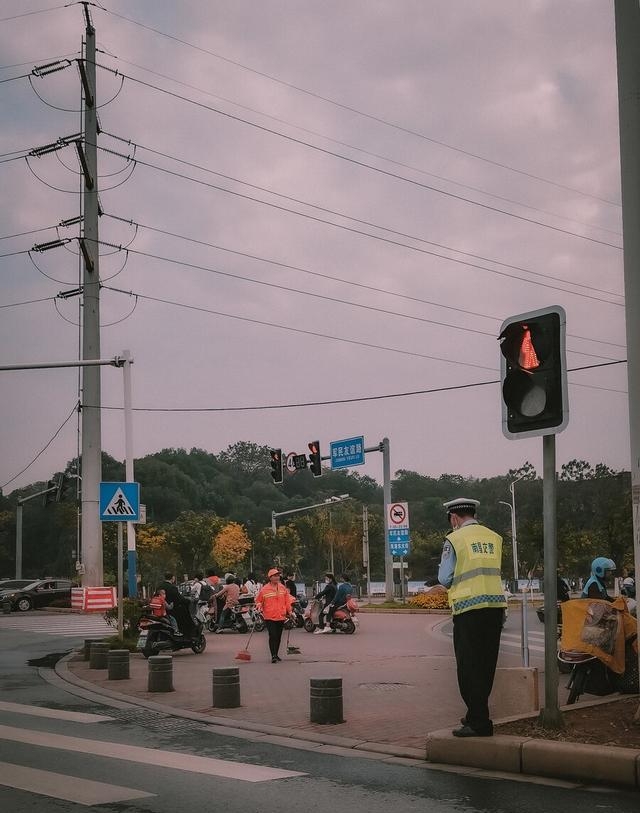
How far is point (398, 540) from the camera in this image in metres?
34.2

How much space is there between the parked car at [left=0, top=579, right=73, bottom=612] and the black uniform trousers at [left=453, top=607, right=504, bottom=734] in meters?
35.8

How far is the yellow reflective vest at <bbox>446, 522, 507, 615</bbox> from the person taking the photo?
304 inches

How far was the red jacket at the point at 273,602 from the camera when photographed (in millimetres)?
16422

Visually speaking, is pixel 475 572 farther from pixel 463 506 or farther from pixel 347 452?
pixel 347 452

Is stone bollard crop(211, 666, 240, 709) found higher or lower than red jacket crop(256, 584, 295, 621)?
lower

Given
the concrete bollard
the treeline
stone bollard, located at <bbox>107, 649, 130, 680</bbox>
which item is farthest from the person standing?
A: the treeline

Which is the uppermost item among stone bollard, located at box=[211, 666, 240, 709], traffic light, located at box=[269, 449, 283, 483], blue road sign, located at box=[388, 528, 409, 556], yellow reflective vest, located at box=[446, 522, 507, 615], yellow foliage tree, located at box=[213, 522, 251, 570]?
traffic light, located at box=[269, 449, 283, 483]

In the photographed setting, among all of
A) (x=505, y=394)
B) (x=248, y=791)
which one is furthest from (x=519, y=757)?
(x=505, y=394)

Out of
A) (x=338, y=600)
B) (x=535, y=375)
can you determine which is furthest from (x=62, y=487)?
(x=535, y=375)

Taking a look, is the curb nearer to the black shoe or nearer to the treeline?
the black shoe

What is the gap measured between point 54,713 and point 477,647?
5.36 m

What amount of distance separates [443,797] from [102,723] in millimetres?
4817

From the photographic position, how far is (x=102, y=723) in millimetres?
10062

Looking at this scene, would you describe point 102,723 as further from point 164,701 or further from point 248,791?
point 248,791
